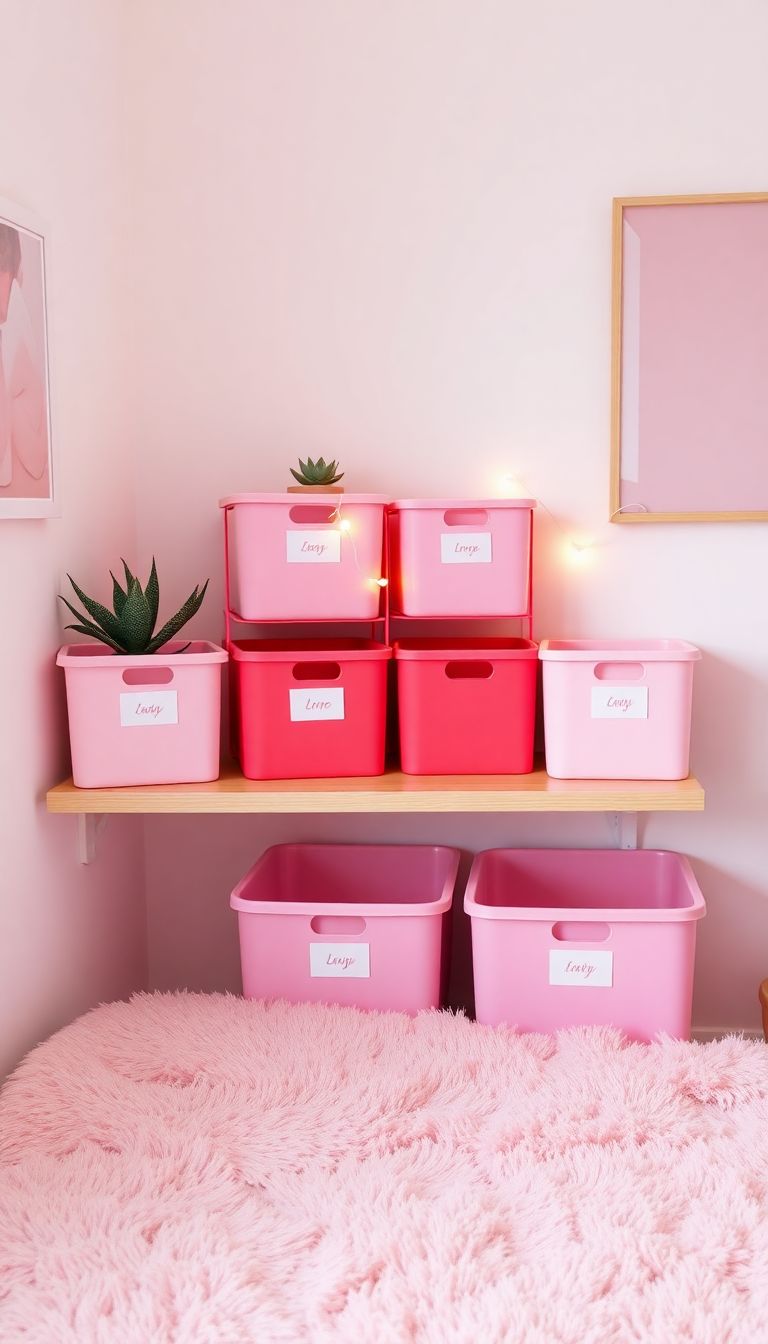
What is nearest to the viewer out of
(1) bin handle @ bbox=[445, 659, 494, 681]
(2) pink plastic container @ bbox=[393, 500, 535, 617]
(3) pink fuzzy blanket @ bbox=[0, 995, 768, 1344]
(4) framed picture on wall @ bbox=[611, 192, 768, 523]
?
(3) pink fuzzy blanket @ bbox=[0, 995, 768, 1344]

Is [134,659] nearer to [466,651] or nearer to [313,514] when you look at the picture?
[313,514]

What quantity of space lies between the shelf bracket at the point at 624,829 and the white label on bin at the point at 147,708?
0.89 meters

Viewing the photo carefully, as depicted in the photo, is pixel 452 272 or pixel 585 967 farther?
pixel 452 272

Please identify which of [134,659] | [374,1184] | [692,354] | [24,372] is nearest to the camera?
[374,1184]

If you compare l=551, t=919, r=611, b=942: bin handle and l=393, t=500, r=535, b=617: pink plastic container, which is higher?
l=393, t=500, r=535, b=617: pink plastic container

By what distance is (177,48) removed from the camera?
6.66 ft

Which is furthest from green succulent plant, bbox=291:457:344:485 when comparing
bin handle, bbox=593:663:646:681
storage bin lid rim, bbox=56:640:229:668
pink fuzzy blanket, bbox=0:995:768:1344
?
pink fuzzy blanket, bbox=0:995:768:1344

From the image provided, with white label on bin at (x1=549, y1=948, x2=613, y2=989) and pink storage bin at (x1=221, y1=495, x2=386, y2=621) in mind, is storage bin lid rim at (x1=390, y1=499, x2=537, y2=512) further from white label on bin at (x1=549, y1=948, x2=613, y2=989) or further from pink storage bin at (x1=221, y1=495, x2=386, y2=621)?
white label on bin at (x1=549, y1=948, x2=613, y2=989)

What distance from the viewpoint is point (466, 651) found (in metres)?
1.86

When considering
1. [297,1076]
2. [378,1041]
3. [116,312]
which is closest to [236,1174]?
[297,1076]

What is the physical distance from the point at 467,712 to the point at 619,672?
26 cm

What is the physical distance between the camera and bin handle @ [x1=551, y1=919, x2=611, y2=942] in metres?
1.84

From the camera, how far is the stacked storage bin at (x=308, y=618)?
1833mm

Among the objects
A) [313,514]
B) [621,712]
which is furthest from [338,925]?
[313,514]
